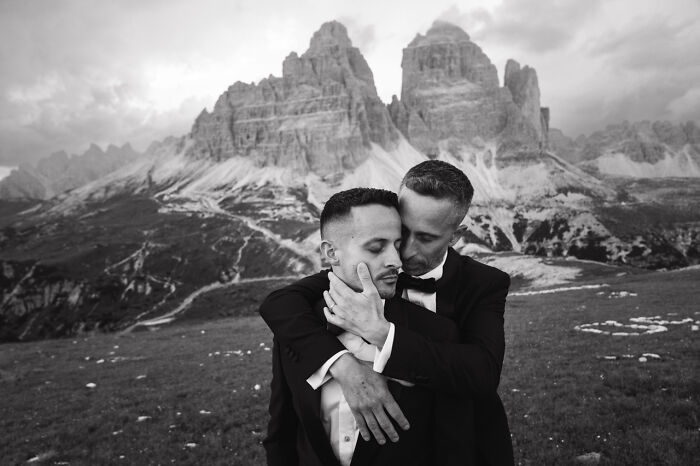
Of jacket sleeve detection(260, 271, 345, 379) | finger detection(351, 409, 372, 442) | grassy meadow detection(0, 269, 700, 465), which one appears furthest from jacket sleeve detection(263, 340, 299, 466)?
grassy meadow detection(0, 269, 700, 465)

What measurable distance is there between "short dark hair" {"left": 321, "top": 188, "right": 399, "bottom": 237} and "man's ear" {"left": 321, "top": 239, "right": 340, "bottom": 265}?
0.69ft

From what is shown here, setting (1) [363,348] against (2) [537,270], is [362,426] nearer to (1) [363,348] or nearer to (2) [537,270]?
(1) [363,348]

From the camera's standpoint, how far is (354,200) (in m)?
4.27

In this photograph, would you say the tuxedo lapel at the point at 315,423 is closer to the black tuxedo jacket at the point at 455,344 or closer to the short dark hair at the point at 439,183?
the black tuxedo jacket at the point at 455,344

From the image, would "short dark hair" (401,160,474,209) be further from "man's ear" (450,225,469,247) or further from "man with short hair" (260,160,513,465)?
"man's ear" (450,225,469,247)

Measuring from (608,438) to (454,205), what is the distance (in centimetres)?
936

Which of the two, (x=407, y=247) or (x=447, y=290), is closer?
(x=447, y=290)

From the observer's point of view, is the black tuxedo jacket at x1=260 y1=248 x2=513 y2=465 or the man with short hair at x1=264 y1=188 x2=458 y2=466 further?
the man with short hair at x1=264 y1=188 x2=458 y2=466

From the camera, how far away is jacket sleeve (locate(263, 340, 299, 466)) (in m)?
4.72

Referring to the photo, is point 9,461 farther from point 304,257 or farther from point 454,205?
point 304,257

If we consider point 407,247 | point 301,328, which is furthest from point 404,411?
point 407,247

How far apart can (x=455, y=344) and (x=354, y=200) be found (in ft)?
5.36

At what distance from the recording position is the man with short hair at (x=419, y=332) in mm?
3643

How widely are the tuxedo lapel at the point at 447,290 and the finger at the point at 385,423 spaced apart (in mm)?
1187
